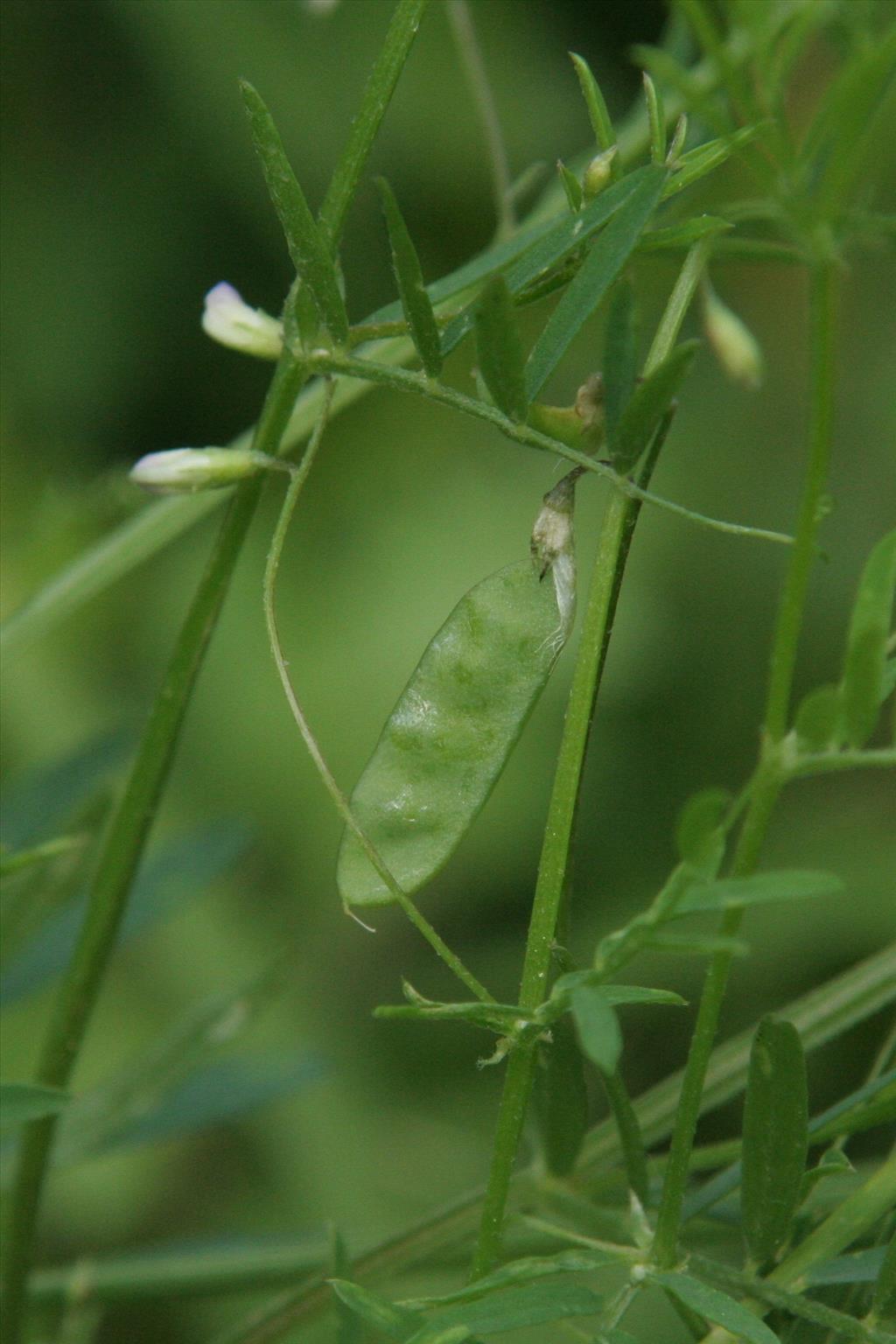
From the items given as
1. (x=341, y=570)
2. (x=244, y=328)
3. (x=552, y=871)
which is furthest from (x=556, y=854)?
(x=341, y=570)

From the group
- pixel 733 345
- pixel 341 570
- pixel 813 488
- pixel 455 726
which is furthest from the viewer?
pixel 341 570

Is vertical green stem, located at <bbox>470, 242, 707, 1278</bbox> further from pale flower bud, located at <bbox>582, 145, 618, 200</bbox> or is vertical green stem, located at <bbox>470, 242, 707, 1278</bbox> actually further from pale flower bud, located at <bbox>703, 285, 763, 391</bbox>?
pale flower bud, located at <bbox>703, 285, 763, 391</bbox>

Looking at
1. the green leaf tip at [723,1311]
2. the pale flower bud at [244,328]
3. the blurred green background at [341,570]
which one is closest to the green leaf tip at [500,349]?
the pale flower bud at [244,328]

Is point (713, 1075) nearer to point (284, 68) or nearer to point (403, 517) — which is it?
point (403, 517)

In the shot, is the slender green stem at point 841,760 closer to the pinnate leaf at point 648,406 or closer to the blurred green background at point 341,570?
the pinnate leaf at point 648,406

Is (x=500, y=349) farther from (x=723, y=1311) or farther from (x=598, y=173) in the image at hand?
(x=723, y=1311)

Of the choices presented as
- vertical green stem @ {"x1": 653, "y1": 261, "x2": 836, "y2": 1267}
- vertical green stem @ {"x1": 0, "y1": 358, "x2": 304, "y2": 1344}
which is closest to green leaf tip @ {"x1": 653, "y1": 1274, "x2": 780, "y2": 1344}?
vertical green stem @ {"x1": 653, "y1": 261, "x2": 836, "y2": 1267}
